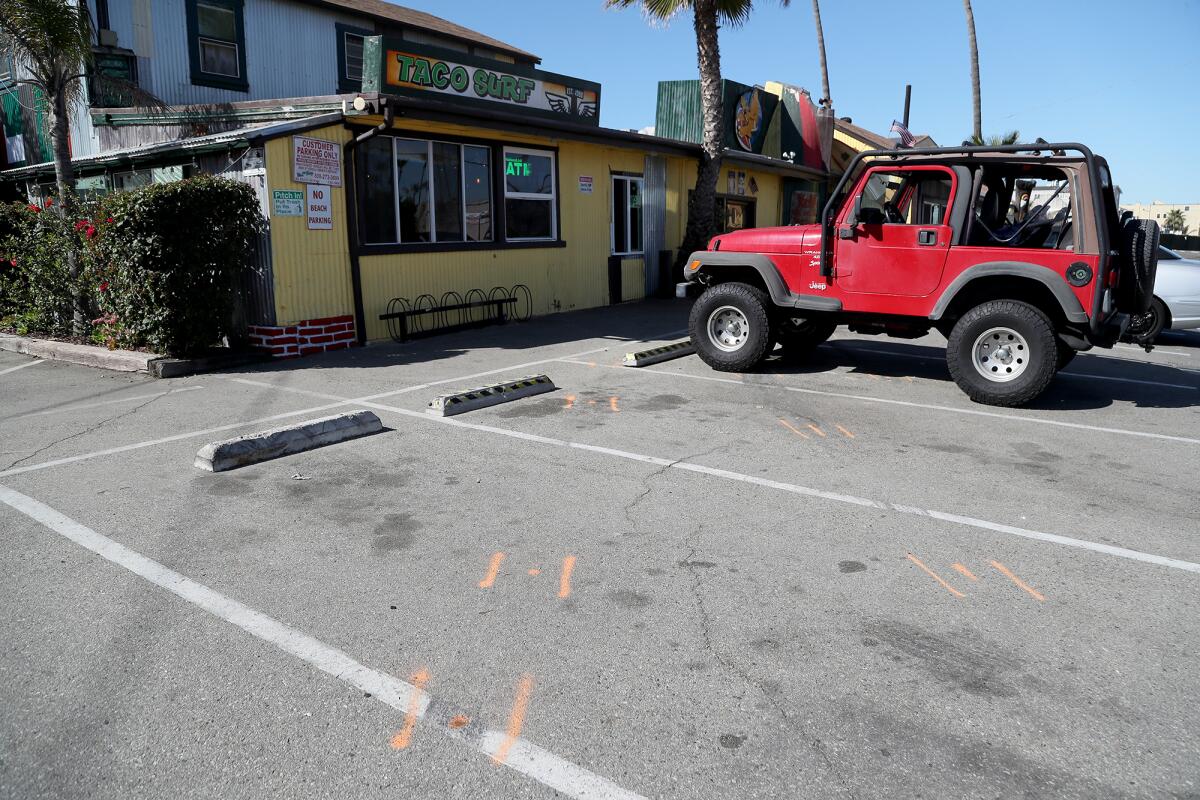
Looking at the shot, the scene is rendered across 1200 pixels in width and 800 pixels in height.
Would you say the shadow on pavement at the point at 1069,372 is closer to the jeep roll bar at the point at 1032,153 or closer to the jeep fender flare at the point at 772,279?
the jeep fender flare at the point at 772,279

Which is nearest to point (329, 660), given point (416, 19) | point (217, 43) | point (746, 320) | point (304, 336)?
point (746, 320)

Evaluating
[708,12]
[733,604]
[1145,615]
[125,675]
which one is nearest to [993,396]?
[1145,615]

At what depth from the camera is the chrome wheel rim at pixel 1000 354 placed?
7.75 m

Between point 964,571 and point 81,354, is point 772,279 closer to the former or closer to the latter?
point 964,571

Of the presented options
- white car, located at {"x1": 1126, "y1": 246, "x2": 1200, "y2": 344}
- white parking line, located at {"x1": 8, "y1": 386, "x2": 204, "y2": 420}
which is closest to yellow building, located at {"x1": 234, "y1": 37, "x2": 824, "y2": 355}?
white parking line, located at {"x1": 8, "y1": 386, "x2": 204, "y2": 420}

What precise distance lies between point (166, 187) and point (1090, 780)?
9494 millimetres

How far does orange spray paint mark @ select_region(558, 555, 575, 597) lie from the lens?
12.9ft

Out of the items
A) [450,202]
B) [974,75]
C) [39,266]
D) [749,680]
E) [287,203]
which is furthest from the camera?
[974,75]

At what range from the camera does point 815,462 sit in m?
6.08

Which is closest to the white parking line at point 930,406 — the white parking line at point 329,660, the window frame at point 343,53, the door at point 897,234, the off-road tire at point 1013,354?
the off-road tire at point 1013,354

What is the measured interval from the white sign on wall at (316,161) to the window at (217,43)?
6.36 metres

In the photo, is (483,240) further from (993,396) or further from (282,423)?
(993,396)

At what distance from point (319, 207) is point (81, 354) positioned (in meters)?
3.36

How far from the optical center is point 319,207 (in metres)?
10.3
